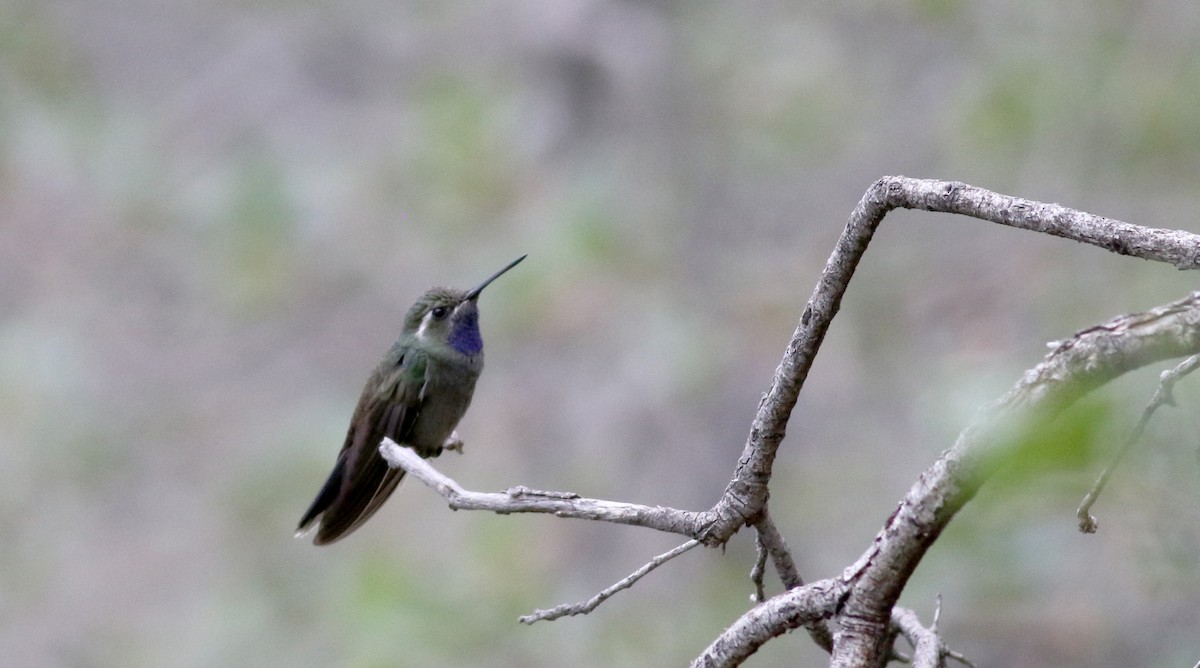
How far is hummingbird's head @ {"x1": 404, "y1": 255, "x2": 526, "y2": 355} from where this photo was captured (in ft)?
12.8

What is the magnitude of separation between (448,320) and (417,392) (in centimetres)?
28

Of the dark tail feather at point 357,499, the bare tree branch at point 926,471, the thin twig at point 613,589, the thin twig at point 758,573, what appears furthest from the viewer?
the dark tail feather at point 357,499

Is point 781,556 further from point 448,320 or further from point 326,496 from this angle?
point 448,320

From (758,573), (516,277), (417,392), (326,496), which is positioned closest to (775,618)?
(758,573)

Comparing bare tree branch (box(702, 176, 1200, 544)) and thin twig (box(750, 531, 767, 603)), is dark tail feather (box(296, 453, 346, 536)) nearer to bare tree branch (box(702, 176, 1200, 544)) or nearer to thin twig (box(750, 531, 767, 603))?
thin twig (box(750, 531, 767, 603))

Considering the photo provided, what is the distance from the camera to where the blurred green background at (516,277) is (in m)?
5.51

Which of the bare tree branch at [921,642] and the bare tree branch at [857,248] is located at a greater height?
the bare tree branch at [857,248]

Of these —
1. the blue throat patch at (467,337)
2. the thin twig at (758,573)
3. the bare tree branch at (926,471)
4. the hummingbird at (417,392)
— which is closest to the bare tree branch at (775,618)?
the bare tree branch at (926,471)

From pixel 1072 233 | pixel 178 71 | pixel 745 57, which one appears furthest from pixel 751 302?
pixel 1072 233

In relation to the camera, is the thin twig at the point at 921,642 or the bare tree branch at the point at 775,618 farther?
the thin twig at the point at 921,642

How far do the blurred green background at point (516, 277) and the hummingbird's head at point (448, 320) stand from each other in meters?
1.53

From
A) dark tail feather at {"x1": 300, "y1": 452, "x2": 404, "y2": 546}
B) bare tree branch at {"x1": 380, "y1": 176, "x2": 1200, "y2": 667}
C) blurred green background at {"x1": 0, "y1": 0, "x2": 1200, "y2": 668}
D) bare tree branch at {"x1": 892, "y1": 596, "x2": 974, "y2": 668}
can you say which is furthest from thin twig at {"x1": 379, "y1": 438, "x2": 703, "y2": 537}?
blurred green background at {"x1": 0, "y1": 0, "x2": 1200, "y2": 668}

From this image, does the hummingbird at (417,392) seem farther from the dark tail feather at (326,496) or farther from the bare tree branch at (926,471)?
the bare tree branch at (926,471)

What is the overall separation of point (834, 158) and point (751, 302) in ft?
3.13
